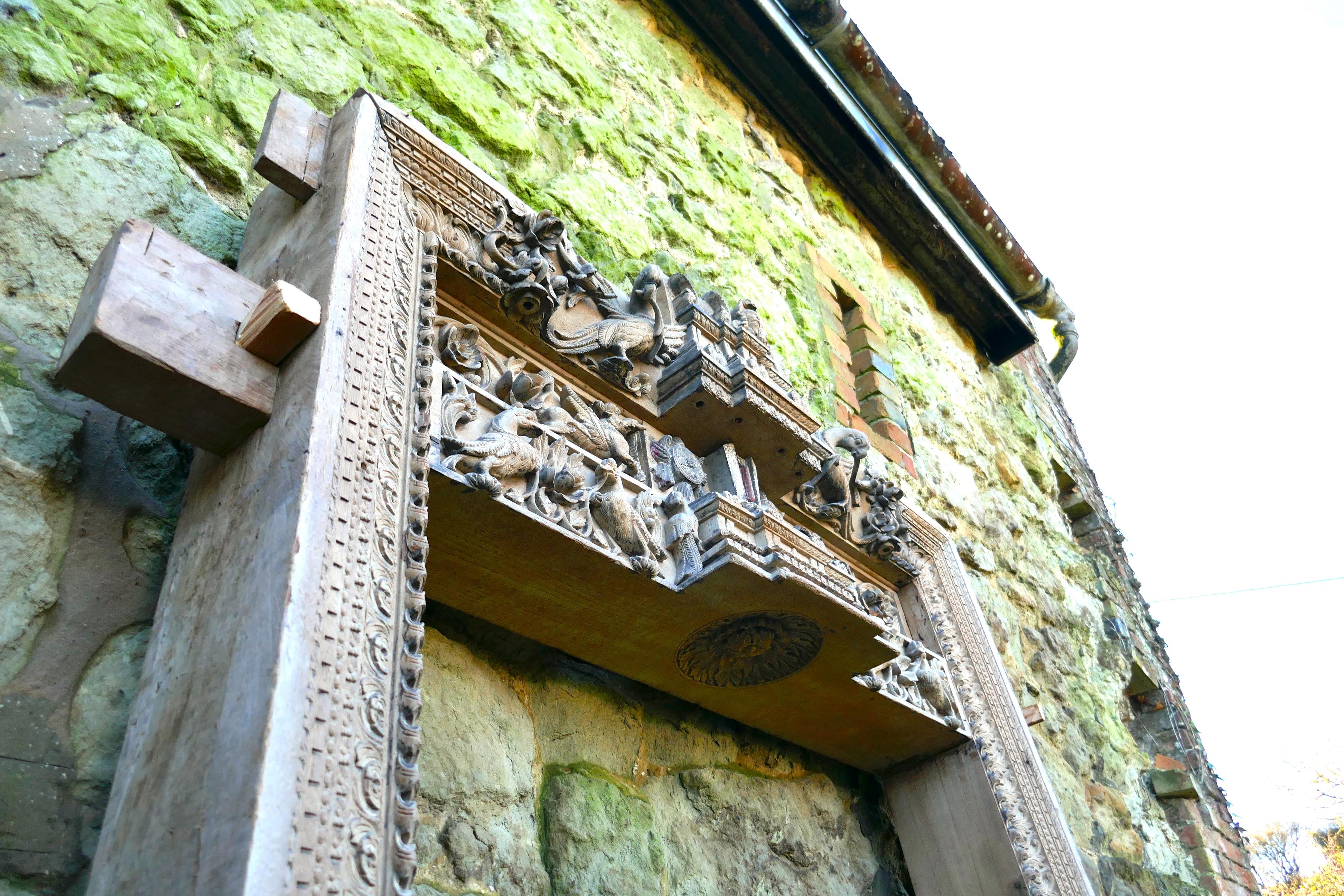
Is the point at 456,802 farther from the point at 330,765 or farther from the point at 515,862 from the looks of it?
the point at 330,765

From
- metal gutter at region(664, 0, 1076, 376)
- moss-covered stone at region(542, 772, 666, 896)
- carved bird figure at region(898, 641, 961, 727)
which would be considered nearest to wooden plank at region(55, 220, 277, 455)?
moss-covered stone at region(542, 772, 666, 896)

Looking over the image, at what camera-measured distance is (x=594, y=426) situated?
1.80 metres

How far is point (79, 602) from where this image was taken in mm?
1114

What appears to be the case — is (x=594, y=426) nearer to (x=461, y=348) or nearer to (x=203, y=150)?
(x=461, y=348)

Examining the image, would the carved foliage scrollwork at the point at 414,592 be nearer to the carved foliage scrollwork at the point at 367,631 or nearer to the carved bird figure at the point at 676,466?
the carved foliage scrollwork at the point at 367,631

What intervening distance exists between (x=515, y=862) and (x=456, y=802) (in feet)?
0.46

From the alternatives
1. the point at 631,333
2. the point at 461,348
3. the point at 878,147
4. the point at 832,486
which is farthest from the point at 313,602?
the point at 878,147

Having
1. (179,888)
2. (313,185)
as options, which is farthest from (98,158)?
(179,888)

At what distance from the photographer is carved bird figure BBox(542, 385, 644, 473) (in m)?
1.71

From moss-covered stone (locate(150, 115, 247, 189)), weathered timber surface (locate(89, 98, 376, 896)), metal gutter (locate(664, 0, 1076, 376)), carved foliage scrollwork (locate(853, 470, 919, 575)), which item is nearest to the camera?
weathered timber surface (locate(89, 98, 376, 896))

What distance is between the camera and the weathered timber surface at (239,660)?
85 cm

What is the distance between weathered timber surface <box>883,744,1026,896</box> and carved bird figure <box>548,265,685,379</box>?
1.28m

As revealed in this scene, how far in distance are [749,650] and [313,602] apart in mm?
1073

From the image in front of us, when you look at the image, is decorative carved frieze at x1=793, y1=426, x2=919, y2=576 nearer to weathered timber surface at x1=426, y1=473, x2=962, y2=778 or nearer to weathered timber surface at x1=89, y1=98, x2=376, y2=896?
weathered timber surface at x1=426, y1=473, x2=962, y2=778
